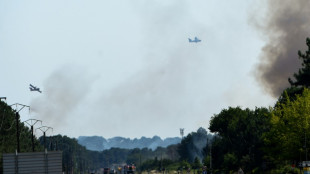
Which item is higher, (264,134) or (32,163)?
(264,134)

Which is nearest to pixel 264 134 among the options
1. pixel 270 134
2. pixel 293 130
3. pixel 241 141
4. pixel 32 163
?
pixel 270 134

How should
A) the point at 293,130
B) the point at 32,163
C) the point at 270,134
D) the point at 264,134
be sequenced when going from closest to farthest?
the point at 32,163 < the point at 293,130 < the point at 270,134 < the point at 264,134

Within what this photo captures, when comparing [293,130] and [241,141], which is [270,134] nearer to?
[293,130]

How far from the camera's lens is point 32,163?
1473 inches

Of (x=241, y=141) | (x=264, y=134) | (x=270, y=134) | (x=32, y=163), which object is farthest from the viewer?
(x=241, y=141)

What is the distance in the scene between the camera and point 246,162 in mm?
138875

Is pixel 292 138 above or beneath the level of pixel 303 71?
beneath

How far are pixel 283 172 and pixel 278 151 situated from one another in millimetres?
4834

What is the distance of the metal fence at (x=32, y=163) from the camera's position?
1458 inches

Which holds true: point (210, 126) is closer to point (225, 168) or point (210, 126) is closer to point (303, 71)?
point (225, 168)

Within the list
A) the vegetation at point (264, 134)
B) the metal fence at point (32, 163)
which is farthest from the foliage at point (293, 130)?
the metal fence at point (32, 163)

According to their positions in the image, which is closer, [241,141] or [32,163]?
[32,163]

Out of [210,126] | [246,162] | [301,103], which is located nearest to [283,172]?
Answer: [301,103]

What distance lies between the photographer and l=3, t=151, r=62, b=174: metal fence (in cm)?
3703
